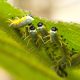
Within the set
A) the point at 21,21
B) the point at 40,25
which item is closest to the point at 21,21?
the point at 21,21

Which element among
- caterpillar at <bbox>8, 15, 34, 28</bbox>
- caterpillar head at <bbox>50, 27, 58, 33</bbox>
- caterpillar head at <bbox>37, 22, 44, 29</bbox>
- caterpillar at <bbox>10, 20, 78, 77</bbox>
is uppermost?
caterpillar at <bbox>8, 15, 34, 28</bbox>

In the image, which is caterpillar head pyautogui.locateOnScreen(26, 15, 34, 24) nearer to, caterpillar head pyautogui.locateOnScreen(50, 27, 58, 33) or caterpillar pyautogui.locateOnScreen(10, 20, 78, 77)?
caterpillar pyautogui.locateOnScreen(10, 20, 78, 77)

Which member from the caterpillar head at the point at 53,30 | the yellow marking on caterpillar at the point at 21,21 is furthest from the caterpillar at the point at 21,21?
the caterpillar head at the point at 53,30

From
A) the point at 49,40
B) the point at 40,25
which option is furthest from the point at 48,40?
the point at 40,25

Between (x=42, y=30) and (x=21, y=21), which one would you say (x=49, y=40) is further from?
(x=21, y=21)

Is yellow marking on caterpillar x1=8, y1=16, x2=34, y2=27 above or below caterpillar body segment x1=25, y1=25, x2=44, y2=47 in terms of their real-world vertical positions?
above

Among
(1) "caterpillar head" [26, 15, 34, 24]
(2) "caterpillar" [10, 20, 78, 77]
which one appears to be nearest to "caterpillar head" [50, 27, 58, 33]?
(2) "caterpillar" [10, 20, 78, 77]

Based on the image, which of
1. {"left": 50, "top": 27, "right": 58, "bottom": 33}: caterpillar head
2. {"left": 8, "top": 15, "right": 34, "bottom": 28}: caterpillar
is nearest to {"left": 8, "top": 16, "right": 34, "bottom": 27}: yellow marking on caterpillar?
{"left": 8, "top": 15, "right": 34, "bottom": 28}: caterpillar

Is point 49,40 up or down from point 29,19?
down

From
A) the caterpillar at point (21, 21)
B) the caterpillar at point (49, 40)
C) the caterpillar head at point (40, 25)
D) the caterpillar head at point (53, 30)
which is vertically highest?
the caterpillar at point (21, 21)

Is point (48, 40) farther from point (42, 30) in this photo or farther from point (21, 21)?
point (21, 21)

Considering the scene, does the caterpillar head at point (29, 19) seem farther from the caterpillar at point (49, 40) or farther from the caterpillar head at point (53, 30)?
the caterpillar head at point (53, 30)

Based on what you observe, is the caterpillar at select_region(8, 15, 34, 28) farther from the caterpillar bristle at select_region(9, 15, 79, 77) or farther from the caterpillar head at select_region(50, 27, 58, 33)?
the caterpillar head at select_region(50, 27, 58, 33)
